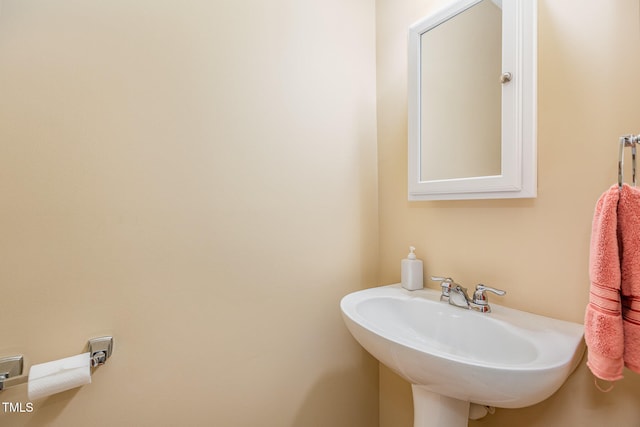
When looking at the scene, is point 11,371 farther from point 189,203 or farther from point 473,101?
point 473,101

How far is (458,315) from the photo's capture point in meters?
0.86

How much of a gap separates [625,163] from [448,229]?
47 cm

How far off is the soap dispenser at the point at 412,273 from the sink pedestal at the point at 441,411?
0.35m

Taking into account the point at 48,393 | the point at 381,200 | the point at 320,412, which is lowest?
the point at 320,412

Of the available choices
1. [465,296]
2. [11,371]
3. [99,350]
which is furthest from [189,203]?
[465,296]

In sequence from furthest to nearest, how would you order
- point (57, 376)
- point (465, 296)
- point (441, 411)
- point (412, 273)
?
point (412, 273) → point (465, 296) → point (441, 411) → point (57, 376)

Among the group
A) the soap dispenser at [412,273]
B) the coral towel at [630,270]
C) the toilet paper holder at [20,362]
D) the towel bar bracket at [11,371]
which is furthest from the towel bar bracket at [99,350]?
the coral towel at [630,270]

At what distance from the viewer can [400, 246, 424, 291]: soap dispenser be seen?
1.04 metres

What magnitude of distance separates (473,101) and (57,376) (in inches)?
55.7

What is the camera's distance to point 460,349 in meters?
0.84

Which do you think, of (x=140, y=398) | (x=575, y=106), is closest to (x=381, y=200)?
(x=575, y=106)

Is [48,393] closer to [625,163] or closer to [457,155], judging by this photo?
[457,155]

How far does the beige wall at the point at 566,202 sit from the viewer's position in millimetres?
647

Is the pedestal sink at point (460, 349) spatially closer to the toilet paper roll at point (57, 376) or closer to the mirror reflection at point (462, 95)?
the mirror reflection at point (462, 95)
